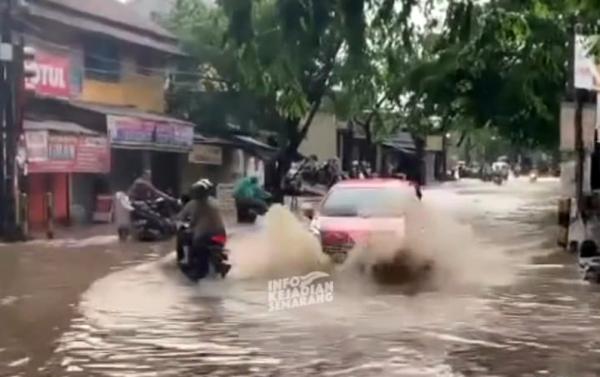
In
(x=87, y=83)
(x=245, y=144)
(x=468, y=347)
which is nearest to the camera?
(x=468, y=347)

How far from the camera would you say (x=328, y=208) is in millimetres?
18562

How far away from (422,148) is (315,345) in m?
71.1

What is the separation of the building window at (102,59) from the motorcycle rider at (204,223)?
57.5 ft

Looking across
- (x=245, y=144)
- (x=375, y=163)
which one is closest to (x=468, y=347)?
(x=245, y=144)

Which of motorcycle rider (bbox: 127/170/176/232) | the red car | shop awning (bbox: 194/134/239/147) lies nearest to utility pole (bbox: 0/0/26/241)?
motorcycle rider (bbox: 127/170/176/232)

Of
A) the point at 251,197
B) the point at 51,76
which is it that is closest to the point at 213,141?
the point at 251,197

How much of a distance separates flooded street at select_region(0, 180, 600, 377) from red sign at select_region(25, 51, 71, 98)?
993 centimetres

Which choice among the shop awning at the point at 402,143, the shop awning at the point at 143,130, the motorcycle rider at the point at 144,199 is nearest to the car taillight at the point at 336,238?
the motorcycle rider at the point at 144,199

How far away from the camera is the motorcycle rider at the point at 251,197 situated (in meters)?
31.2

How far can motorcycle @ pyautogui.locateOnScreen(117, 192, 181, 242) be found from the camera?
83.4 ft

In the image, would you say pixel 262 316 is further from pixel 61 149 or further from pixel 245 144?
pixel 245 144

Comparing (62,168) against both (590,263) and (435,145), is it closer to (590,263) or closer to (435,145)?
(590,263)

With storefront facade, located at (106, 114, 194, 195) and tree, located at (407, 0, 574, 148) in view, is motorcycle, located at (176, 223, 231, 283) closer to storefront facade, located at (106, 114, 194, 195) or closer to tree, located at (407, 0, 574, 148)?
tree, located at (407, 0, 574, 148)

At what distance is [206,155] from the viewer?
41.4 m
